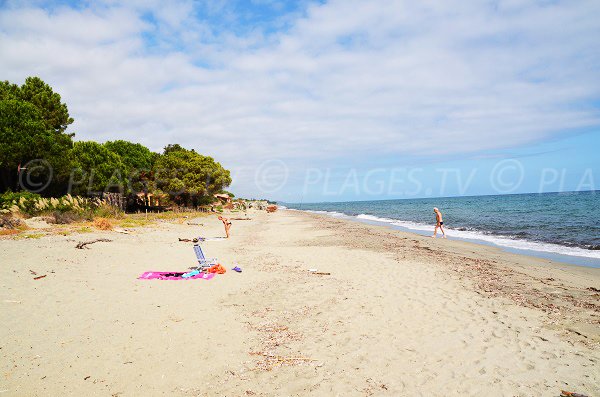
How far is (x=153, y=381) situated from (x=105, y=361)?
38.8 inches

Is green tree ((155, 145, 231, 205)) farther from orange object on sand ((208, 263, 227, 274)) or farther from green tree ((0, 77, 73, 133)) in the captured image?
orange object on sand ((208, 263, 227, 274))

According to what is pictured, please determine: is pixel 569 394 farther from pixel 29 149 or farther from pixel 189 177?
pixel 189 177

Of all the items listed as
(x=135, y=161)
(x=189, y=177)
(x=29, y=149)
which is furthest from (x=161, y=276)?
(x=135, y=161)

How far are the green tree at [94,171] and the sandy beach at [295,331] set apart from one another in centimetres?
2233

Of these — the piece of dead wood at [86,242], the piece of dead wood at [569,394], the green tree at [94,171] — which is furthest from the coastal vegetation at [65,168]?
the piece of dead wood at [569,394]

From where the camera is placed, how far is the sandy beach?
4.38 m

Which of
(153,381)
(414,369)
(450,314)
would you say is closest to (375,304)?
(450,314)

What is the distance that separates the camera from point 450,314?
6.82 metres

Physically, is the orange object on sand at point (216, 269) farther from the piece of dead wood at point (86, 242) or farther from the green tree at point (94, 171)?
the green tree at point (94, 171)

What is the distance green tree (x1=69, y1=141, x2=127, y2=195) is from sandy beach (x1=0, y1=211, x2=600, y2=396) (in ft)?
73.2

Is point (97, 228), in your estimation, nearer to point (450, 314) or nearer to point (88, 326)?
point (88, 326)

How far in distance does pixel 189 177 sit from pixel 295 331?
3697 centimetres

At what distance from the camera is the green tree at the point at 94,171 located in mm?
30422

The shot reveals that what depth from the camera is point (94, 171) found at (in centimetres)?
3203
